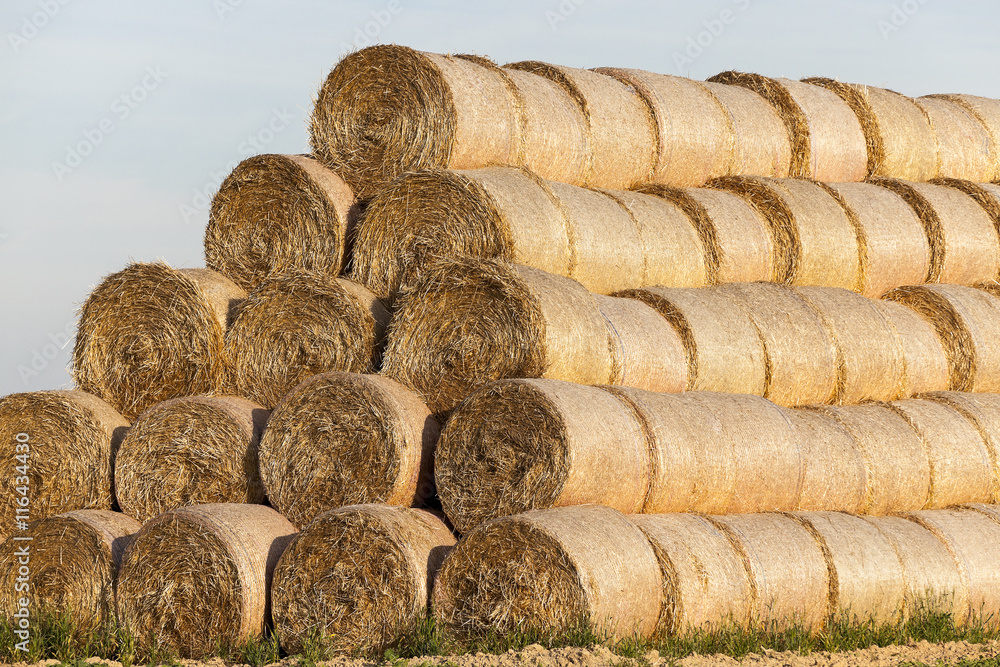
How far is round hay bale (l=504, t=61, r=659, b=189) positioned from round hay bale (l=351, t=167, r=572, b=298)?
3.43 feet

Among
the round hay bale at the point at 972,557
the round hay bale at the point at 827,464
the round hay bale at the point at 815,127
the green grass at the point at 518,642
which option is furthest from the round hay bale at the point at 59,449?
the round hay bale at the point at 815,127

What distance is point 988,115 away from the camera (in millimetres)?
11695

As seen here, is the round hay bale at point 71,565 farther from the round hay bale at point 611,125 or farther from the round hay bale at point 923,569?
the round hay bale at point 923,569

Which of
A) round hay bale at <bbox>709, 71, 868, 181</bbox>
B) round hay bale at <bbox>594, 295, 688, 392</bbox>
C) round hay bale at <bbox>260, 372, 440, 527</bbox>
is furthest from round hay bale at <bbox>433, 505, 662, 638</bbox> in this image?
round hay bale at <bbox>709, 71, 868, 181</bbox>

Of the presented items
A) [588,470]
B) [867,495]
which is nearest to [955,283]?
[867,495]

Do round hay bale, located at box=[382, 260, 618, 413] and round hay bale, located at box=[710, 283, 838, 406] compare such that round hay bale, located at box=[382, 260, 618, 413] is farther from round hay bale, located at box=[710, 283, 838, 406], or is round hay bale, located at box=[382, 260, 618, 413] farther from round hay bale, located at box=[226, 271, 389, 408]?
round hay bale, located at box=[710, 283, 838, 406]

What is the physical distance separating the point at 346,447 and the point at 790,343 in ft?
10.8

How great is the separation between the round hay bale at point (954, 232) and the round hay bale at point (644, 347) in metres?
3.41

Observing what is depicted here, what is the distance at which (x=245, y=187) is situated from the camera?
8.49m

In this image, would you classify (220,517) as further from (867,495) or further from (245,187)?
(867,495)

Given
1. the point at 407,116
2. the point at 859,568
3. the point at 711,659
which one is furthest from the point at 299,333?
the point at 859,568

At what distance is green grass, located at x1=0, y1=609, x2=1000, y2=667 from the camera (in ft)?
19.8

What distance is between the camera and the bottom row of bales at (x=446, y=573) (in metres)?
6.17

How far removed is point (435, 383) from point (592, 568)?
1.72m
